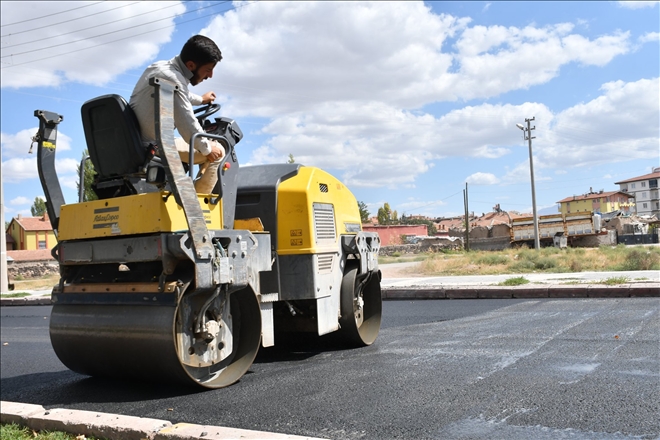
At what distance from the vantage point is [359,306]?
21.3ft

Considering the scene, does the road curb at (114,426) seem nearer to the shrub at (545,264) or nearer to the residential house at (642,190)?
the shrub at (545,264)

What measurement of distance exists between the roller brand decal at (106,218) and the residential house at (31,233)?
6378 cm

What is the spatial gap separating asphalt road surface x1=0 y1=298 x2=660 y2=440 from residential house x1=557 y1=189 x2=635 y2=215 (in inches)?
3430

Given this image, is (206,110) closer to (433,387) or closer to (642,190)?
(433,387)

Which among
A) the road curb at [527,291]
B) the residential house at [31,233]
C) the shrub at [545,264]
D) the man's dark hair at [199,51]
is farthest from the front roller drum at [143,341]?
the residential house at [31,233]

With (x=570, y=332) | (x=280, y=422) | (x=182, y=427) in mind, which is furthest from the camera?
(x=570, y=332)

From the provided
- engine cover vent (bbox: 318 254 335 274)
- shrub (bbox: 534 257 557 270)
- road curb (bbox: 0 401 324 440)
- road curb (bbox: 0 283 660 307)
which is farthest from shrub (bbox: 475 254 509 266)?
road curb (bbox: 0 401 324 440)

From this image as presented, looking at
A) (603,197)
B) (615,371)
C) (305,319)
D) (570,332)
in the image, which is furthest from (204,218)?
(603,197)

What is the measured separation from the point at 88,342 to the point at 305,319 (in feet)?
6.40

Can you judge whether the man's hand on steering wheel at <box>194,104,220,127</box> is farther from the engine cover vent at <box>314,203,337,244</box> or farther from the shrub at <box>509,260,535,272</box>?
the shrub at <box>509,260,535,272</box>

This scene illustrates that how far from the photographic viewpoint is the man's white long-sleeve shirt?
14.4 ft

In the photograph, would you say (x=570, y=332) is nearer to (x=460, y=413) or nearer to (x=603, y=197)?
(x=460, y=413)

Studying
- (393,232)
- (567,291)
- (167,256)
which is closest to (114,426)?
(167,256)

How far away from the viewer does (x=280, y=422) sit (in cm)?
382
